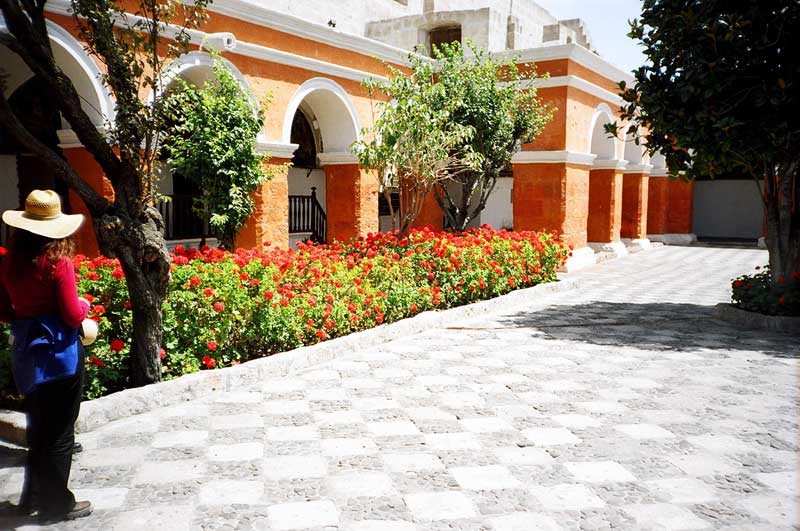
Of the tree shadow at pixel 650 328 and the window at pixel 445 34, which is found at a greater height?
the window at pixel 445 34

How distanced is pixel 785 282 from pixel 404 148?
5.60m

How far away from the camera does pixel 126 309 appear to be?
17.9ft

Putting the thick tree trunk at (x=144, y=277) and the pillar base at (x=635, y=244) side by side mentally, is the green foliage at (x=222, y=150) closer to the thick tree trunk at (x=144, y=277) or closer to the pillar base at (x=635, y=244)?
the thick tree trunk at (x=144, y=277)

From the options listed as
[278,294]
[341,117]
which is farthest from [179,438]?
[341,117]

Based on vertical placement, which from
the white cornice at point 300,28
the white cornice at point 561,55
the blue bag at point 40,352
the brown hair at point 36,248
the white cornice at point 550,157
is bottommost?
the blue bag at point 40,352

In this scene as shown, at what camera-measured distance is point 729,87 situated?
8000mm

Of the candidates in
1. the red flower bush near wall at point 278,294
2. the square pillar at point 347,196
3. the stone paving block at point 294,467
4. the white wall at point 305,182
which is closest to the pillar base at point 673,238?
the white wall at point 305,182

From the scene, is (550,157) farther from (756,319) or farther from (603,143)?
(756,319)

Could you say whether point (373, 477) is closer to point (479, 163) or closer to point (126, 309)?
point (126, 309)

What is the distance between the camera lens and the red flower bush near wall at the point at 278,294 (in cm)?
546

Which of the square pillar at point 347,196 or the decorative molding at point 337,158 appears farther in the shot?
the square pillar at point 347,196

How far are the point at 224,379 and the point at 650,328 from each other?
221 inches

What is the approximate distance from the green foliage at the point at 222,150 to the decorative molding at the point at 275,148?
122 centimetres

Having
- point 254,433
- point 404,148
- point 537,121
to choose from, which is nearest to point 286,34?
point 404,148
